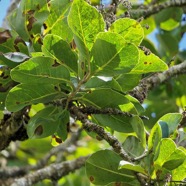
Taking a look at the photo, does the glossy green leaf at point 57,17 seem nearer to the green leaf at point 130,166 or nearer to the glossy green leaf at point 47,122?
the glossy green leaf at point 47,122

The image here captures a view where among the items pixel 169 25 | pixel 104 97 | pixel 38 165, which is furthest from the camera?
pixel 38 165

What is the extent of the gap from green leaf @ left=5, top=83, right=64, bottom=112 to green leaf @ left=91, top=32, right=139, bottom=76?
13 centimetres

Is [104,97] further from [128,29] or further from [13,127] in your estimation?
[13,127]

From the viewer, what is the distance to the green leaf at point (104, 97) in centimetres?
130

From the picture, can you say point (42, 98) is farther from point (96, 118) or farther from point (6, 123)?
point (6, 123)

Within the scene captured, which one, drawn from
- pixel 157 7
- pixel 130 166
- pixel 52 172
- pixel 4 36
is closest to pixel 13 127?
pixel 4 36

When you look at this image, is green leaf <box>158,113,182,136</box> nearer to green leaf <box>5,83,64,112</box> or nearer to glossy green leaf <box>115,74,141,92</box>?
glossy green leaf <box>115,74,141,92</box>

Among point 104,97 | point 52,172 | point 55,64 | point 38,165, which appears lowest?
point 38,165

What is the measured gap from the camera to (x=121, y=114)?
133cm

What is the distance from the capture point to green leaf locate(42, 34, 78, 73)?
4.06 feet

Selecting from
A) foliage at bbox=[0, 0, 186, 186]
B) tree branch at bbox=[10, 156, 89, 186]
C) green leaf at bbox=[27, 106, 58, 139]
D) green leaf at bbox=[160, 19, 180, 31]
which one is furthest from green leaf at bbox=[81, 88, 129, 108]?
green leaf at bbox=[160, 19, 180, 31]

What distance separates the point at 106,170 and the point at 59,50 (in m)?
0.31

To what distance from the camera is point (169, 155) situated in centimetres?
125

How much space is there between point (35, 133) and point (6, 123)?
17 centimetres
